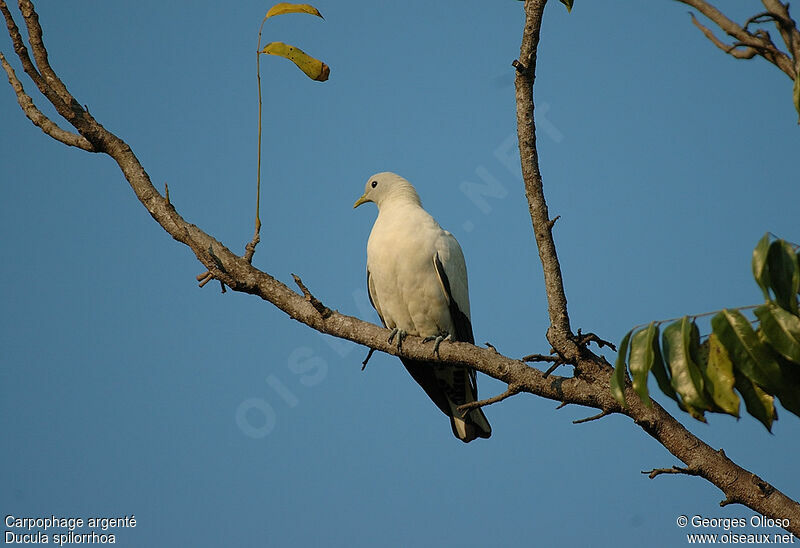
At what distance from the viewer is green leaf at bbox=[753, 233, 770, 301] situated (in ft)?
7.79

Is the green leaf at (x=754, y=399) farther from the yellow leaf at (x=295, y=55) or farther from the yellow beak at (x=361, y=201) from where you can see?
the yellow beak at (x=361, y=201)

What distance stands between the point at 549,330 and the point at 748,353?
4.78ft

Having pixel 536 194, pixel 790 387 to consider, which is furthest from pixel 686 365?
pixel 536 194

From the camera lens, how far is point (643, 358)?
278 centimetres

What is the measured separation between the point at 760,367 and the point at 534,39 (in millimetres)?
2125

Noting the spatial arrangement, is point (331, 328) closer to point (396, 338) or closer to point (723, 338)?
point (396, 338)

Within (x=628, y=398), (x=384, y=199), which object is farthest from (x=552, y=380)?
(x=384, y=199)

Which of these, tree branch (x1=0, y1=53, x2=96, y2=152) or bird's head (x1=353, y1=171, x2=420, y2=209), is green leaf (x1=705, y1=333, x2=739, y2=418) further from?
bird's head (x1=353, y1=171, x2=420, y2=209)

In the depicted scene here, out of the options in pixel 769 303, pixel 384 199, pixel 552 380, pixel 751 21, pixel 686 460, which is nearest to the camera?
pixel 769 303

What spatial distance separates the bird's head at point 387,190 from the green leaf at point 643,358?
4305 mm

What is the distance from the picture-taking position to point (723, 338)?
2.67 meters

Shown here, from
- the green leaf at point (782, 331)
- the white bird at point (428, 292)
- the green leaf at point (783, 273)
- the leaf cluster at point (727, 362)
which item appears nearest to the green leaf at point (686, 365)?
the leaf cluster at point (727, 362)

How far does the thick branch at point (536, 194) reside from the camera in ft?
13.1

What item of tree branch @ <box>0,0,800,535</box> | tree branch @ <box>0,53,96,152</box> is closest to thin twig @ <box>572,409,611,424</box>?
tree branch @ <box>0,0,800,535</box>
